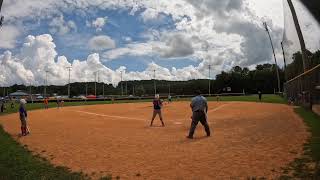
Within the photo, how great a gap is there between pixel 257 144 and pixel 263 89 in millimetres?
104587

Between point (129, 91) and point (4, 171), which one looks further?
point (129, 91)

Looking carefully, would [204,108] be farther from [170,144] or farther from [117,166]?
[117,166]

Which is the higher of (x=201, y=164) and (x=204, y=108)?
(x=204, y=108)

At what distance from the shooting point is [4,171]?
32.2ft

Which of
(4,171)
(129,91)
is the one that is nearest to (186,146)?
(4,171)

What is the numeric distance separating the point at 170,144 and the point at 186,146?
0.79m

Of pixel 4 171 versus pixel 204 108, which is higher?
pixel 204 108

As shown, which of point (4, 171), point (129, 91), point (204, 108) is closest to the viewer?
point (4, 171)

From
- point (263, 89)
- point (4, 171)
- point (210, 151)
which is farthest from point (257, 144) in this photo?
point (263, 89)

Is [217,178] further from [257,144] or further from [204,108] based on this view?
[204,108]

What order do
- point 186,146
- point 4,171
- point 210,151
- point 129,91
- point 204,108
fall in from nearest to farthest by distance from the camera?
point 4,171
point 210,151
point 186,146
point 204,108
point 129,91

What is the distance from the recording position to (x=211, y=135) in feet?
51.7

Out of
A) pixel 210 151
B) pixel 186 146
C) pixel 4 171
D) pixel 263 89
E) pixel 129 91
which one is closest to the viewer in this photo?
pixel 4 171

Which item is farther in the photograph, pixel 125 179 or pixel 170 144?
pixel 170 144
